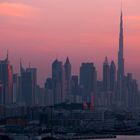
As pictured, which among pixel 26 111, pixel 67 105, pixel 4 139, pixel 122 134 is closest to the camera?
pixel 4 139

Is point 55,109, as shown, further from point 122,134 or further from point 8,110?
point 122,134

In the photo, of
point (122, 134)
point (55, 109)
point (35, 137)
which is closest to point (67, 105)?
point (55, 109)

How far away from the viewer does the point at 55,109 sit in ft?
318

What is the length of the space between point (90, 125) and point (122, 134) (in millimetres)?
12824

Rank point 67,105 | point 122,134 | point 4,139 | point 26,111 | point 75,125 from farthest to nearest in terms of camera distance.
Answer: point 67,105 < point 26,111 < point 75,125 < point 122,134 < point 4,139

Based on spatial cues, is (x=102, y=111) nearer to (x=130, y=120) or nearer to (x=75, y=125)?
(x=130, y=120)

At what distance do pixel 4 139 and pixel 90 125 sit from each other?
37476 mm

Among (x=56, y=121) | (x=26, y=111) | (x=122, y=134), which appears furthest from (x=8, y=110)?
(x=122, y=134)

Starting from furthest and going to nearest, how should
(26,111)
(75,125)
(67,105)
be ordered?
(67,105), (26,111), (75,125)

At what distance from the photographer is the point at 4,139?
49688 millimetres

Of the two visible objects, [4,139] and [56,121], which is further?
[56,121]

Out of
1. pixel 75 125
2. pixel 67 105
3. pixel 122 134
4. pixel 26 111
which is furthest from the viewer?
pixel 67 105

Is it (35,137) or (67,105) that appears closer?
(35,137)

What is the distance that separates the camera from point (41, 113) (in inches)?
3425
